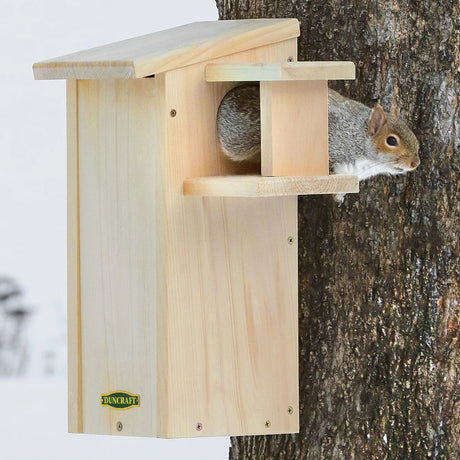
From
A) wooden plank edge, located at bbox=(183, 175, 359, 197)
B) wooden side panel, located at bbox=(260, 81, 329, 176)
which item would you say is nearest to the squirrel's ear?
wooden side panel, located at bbox=(260, 81, 329, 176)

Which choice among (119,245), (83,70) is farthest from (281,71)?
(119,245)

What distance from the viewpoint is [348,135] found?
8.38ft

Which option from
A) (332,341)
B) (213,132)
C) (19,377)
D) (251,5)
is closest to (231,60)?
(213,132)

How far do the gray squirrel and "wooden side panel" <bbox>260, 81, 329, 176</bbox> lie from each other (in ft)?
0.26

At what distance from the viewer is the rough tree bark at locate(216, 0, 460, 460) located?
104 inches

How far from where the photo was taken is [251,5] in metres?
2.81

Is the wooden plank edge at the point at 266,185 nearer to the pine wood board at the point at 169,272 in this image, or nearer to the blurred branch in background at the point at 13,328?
the pine wood board at the point at 169,272

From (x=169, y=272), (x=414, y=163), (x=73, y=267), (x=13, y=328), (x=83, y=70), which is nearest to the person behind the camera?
(x=83, y=70)

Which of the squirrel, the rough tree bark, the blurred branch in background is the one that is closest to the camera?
the squirrel

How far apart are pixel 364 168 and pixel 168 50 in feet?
1.92

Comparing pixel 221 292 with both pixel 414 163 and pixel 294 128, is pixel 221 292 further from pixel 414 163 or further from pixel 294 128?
pixel 414 163

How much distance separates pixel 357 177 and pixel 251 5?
2.31 ft

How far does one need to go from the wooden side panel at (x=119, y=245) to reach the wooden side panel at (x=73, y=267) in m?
0.01

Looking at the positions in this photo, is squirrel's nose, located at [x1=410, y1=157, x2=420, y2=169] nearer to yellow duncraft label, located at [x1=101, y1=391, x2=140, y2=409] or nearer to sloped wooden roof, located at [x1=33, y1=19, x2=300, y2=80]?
sloped wooden roof, located at [x1=33, y1=19, x2=300, y2=80]
